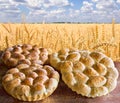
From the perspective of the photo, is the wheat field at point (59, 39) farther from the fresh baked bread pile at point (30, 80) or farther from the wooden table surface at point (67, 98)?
the wooden table surface at point (67, 98)

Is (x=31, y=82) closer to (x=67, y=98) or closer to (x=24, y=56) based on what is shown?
(x=67, y=98)

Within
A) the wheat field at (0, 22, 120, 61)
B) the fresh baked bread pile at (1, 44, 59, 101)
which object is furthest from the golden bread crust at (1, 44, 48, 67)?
the wheat field at (0, 22, 120, 61)

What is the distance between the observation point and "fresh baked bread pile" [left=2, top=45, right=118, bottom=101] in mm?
1309

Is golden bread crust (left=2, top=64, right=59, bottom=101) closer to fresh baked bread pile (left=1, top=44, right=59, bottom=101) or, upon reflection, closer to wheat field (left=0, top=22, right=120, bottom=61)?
fresh baked bread pile (left=1, top=44, right=59, bottom=101)

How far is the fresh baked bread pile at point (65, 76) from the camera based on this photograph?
1.31 meters

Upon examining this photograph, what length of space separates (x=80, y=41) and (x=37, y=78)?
4.37ft

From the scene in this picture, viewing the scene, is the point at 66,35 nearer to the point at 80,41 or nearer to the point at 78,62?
the point at 80,41

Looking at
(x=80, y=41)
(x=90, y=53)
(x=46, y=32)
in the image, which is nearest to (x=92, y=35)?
(x=80, y=41)

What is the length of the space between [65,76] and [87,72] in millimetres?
96

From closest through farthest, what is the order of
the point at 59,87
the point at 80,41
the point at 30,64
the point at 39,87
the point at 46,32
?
the point at 39,87
the point at 59,87
the point at 30,64
the point at 80,41
the point at 46,32

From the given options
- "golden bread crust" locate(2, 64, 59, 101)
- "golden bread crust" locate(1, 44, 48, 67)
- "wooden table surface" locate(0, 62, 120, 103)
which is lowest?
"wooden table surface" locate(0, 62, 120, 103)

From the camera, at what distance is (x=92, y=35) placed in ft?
9.20

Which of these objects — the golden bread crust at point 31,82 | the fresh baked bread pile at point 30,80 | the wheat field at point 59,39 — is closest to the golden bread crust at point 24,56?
the fresh baked bread pile at point 30,80

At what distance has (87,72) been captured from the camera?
1394mm
